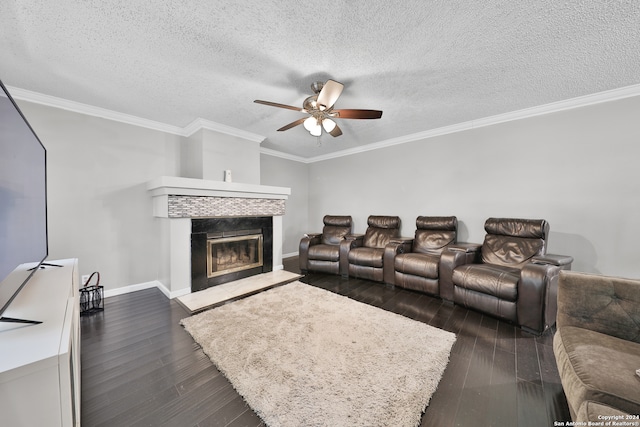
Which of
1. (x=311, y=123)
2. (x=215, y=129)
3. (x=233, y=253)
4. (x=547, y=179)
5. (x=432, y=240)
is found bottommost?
(x=233, y=253)

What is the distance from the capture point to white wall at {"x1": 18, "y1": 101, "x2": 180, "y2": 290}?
8.56ft

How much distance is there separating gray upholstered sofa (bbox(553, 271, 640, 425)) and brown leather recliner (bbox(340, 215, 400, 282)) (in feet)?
6.73

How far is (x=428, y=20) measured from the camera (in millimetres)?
1544

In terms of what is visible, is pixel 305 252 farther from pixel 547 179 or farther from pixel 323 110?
pixel 547 179

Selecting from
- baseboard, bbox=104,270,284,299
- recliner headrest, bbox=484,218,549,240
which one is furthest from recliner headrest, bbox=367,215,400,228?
baseboard, bbox=104,270,284,299

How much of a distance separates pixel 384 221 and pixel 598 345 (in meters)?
3.00

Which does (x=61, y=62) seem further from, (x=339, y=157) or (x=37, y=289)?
(x=339, y=157)

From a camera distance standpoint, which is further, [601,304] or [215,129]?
[215,129]

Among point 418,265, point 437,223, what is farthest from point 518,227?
point 418,265

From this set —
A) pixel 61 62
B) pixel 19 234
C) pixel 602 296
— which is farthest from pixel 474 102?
pixel 61 62

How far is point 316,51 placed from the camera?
1835 millimetres

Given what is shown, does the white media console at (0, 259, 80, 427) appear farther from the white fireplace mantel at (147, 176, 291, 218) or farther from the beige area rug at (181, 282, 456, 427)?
the white fireplace mantel at (147, 176, 291, 218)

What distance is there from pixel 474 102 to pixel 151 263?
4897mm

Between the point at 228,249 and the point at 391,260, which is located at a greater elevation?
the point at 228,249
